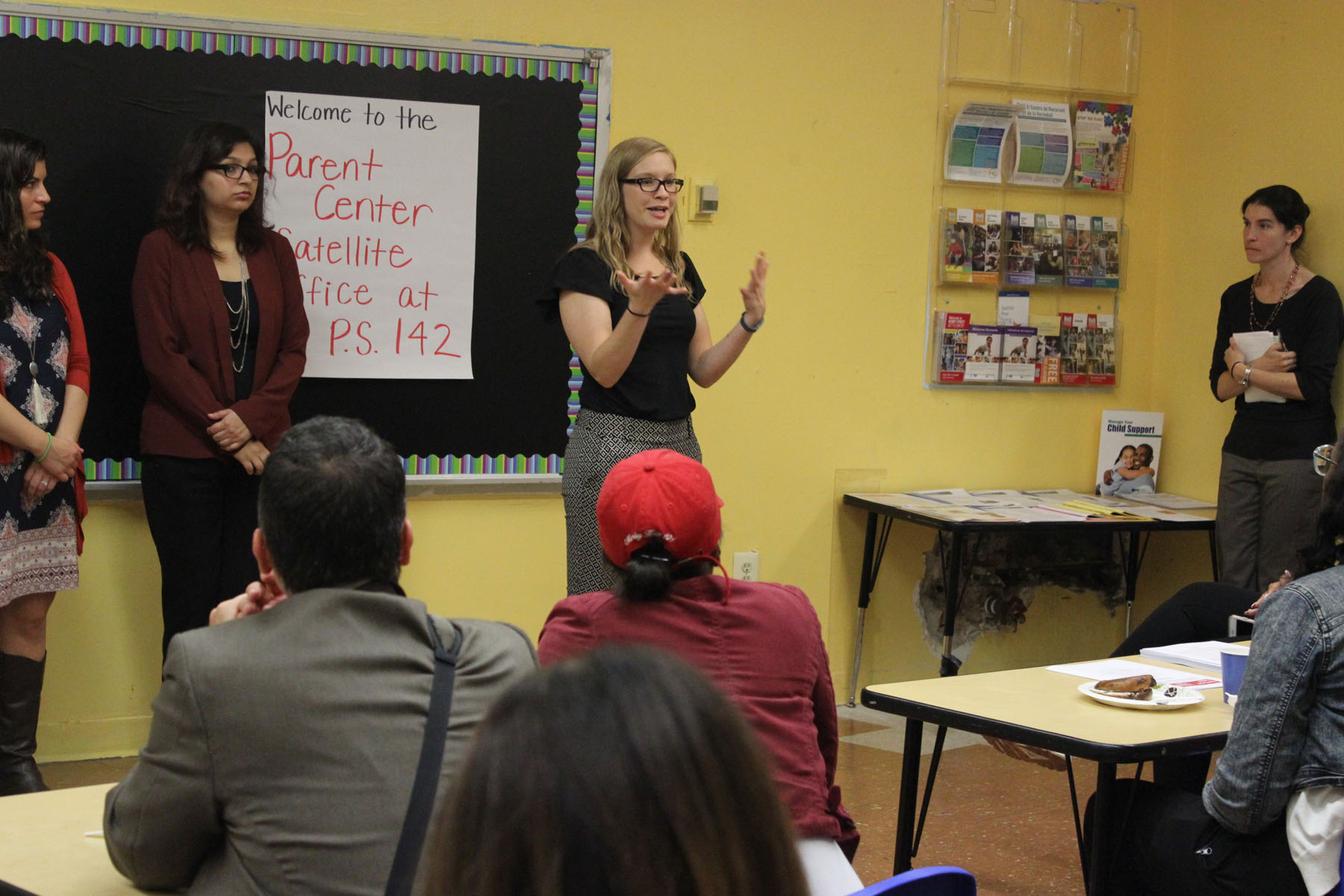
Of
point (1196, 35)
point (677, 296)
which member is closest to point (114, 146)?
point (677, 296)

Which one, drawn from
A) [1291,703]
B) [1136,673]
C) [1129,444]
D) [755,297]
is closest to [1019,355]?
[1129,444]

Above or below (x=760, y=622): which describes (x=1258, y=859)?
below

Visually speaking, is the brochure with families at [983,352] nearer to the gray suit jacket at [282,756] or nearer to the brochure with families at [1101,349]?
the brochure with families at [1101,349]

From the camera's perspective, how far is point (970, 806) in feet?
12.0

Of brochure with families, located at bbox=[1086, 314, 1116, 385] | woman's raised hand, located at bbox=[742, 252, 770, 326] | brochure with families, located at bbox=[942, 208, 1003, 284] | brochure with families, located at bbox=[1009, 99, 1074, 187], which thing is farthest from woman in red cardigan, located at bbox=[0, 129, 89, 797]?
Result: brochure with families, located at bbox=[1086, 314, 1116, 385]

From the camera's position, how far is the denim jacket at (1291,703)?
1892mm

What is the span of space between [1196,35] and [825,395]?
6.58ft

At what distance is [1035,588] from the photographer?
4914 millimetres

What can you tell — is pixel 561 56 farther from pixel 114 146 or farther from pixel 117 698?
pixel 117 698

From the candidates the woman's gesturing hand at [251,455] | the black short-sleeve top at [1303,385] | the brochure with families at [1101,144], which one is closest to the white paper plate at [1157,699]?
the black short-sleeve top at [1303,385]

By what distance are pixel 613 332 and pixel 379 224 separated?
4.30ft

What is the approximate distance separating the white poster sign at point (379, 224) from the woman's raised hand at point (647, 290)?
50.5 inches

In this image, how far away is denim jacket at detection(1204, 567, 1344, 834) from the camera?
6.21 ft

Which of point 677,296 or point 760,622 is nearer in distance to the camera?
point 760,622
